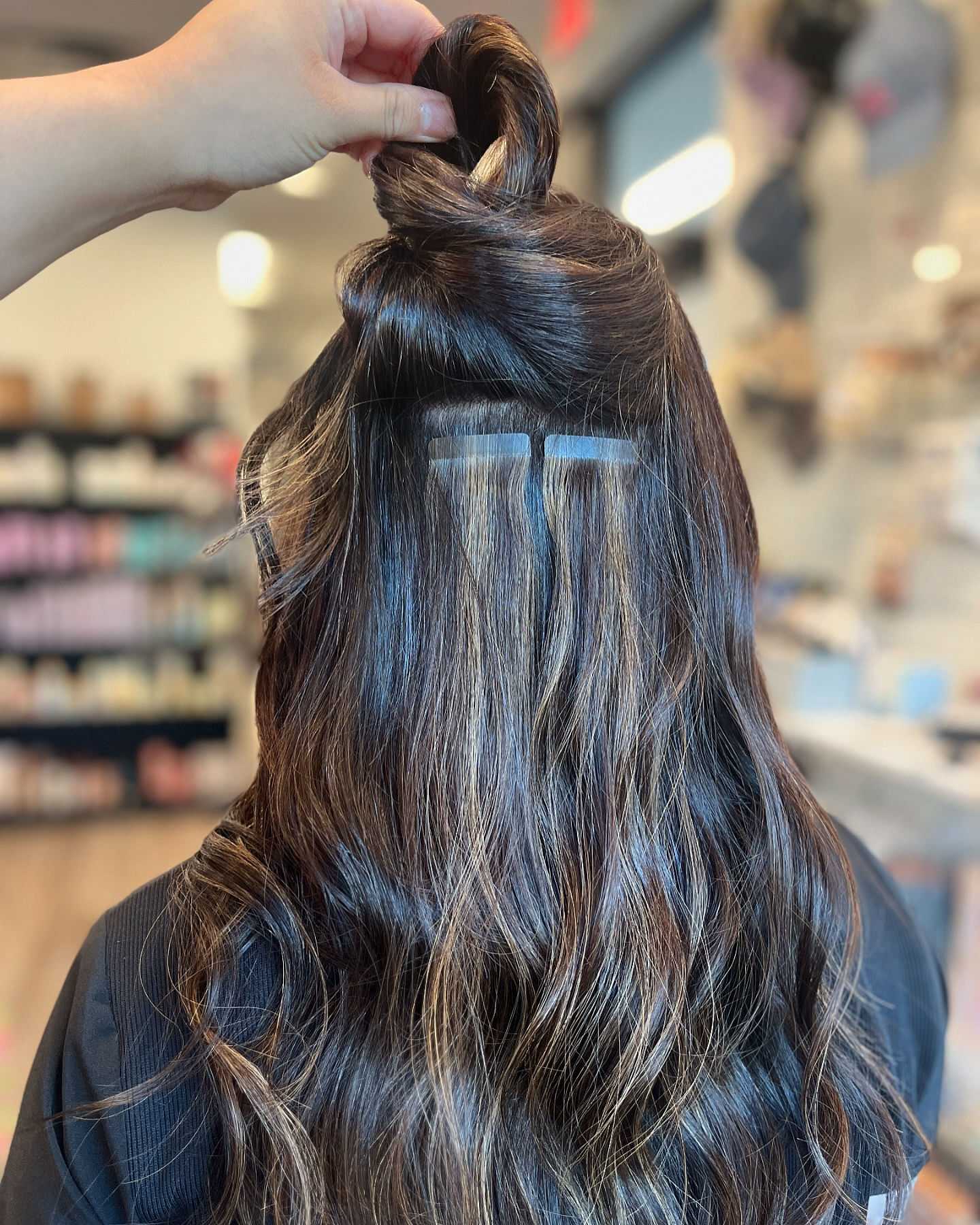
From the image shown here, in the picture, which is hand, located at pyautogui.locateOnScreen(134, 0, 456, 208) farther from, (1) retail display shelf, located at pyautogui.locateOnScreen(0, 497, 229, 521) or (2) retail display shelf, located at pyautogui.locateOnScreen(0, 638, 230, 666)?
(2) retail display shelf, located at pyautogui.locateOnScreen(0, 638, 230, 666)

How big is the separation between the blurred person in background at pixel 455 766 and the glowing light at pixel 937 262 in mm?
1138

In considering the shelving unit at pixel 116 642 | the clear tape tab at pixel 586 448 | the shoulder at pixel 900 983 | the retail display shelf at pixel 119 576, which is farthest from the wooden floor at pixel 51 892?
the clear tape tab at pixel 586 448

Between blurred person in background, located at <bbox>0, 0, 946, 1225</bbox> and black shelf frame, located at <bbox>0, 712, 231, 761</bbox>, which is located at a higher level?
blurred person in background, located at <bbox>0, 0, 946, 1225</bbox>

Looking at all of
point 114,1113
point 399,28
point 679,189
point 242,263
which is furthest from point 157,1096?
point 242,263

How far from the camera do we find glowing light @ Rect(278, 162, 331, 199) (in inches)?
96.6

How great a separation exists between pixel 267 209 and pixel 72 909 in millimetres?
2638

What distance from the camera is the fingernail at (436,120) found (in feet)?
1.65

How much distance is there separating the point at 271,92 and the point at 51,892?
283 centimetres

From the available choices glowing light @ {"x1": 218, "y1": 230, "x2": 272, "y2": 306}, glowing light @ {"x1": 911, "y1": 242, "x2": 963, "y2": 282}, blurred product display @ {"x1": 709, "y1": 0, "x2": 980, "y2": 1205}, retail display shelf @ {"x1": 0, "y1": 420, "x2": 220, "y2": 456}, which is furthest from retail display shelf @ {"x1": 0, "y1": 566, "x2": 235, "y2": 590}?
glowing light @ {"x1": 911, "y1": 242, "x2": 963, "y2": 282}

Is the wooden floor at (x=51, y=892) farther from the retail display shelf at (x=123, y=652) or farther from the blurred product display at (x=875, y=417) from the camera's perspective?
the blurred product display at (x=875, y=417)

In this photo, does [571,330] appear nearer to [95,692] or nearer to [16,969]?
[16,969]

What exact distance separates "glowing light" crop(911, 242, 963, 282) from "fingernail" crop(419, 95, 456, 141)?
1.15 m

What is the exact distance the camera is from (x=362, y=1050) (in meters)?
0.47

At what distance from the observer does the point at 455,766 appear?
462 mm
